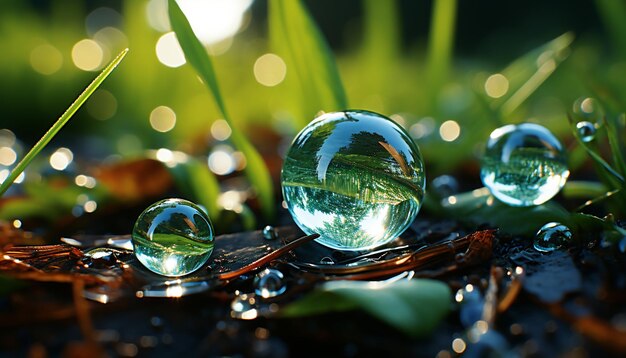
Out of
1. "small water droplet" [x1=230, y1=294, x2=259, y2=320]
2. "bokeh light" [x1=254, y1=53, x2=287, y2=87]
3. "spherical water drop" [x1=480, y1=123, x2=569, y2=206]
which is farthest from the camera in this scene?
"bokeh light" [x1=254, y1=53, x2=287, y2=87]

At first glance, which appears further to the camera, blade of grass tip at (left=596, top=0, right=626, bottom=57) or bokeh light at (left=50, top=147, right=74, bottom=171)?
blade of grass tip at (left=596, top=0, right=626, bottom=57)

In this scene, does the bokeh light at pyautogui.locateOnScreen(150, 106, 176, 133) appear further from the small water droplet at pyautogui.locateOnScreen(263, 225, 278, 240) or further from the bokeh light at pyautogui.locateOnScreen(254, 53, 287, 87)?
the small water droplet at pyautogui.locateOnScreen(263, 225, 278, 240)

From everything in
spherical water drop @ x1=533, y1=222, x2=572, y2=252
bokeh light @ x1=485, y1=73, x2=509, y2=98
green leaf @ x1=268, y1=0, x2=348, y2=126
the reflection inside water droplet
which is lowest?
spherical water drop @ x1=533, y1=222, x2=572, y2=252

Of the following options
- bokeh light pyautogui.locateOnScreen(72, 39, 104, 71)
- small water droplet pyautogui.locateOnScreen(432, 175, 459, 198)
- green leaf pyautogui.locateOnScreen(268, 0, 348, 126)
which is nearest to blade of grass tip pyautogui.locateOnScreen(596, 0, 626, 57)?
small water droplet pyautogui.locateOnScreen(432, 175, 459, 198)

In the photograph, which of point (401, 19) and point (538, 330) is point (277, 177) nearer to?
point (538, 330)

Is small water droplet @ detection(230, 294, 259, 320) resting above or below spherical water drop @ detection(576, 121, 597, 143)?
below

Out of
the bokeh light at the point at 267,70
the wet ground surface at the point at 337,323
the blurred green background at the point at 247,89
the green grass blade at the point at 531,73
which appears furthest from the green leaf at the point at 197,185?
the bokeh light at the point at 267,70

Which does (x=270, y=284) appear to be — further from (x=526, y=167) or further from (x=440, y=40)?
Answer: (x=440, y=40)

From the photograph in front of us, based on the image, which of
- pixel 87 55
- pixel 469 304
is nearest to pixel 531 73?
pixel 469 304
